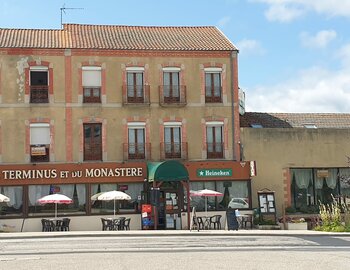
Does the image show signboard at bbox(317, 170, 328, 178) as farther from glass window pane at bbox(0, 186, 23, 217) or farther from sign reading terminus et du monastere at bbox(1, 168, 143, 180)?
glass window pane at bbox(0, 186, 23, 217)

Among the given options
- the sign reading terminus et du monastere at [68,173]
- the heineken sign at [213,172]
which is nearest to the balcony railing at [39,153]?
the sign reading terminus et du monastere at [68,173]

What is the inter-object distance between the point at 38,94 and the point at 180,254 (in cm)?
1840

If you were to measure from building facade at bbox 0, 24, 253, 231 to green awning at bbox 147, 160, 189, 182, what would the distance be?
52mm

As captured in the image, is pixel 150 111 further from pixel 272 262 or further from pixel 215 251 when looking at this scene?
pixel 272 262

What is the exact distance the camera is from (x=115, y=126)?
114 feet

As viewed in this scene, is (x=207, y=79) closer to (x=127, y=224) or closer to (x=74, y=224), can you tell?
(x=127, y=224)

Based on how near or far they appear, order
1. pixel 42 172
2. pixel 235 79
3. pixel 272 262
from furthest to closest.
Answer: pixel 235 79, pixel 42 172, pixel 272 262

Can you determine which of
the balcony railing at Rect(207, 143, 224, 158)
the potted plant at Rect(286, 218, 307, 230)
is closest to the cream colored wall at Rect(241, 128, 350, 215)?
the balcony railing at Rect(207, 143, 224, 158)

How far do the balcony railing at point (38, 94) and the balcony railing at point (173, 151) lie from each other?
6871 mm

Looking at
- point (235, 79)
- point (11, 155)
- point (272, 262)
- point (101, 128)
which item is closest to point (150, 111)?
point (101, 128)

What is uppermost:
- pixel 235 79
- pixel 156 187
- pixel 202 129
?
pixel 235 79

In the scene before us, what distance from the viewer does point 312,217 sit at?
35.1 metres

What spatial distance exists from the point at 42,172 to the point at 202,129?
911 centimetres

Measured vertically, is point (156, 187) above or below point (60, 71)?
below
